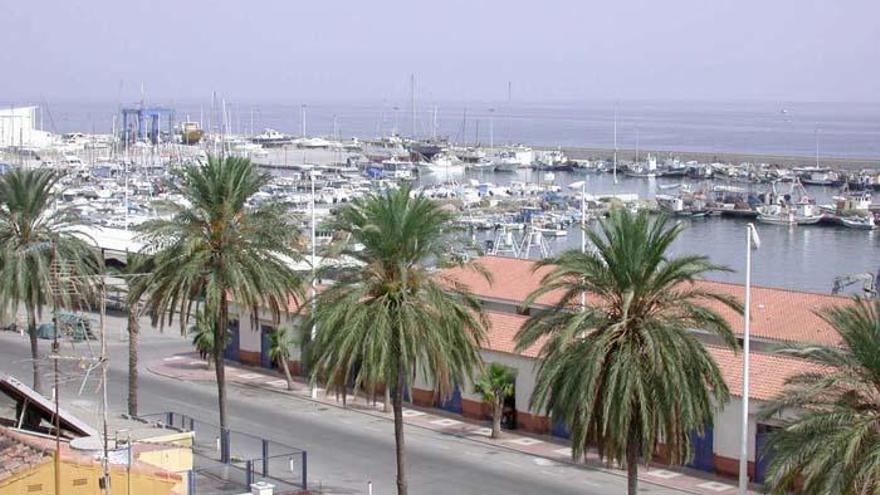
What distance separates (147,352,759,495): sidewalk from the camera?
30.4 m

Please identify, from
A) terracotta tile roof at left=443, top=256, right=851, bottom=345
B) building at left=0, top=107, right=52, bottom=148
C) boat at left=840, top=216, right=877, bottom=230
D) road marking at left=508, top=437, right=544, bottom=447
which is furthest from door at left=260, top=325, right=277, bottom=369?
building at left=0, top=107, right=52, bottom=148

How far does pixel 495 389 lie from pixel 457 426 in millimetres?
2201

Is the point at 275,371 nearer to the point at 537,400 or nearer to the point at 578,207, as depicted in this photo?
the point at 537,400

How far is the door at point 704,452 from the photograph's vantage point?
31.2 m

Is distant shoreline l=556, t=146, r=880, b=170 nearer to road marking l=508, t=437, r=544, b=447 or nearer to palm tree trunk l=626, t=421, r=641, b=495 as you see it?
road marking l=508, t=437, r=544, b=447

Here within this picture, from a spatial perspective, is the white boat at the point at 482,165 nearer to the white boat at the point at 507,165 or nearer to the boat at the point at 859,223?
the white boat at the point at 507,165

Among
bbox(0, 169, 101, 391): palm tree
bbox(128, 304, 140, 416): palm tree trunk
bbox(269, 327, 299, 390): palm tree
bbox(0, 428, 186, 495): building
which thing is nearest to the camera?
bbox(0, 428, 186, 495): building

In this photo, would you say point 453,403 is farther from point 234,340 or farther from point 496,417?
point 234,340

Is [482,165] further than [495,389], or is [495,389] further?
[482,165]

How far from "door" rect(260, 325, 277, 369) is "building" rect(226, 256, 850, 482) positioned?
0.11 ft

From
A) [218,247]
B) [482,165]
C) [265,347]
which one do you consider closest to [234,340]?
[265,347]

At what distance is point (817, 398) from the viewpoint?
1967 centimetres

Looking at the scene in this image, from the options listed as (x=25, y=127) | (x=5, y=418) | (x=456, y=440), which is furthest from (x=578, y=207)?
(x=25, y=127)

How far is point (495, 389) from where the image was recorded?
34.5 metres
